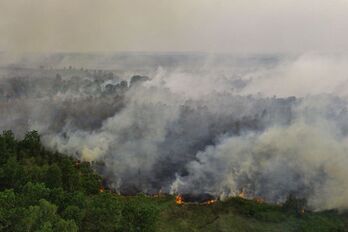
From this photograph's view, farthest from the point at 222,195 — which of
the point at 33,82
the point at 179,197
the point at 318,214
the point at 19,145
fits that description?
the point at 33,82

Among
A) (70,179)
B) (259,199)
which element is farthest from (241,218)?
(70,179)

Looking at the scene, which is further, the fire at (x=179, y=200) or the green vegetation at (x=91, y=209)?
the fire at (x=179, y=200)

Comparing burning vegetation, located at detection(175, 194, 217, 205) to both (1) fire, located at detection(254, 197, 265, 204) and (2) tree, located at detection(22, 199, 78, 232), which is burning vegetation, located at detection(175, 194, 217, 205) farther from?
(2) tree, located at detection(22, 199, 78, 232)

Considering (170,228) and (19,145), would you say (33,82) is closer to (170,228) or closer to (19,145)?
(19,145)

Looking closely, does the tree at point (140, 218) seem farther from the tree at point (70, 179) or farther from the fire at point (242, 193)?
the fire at point (242, 193)

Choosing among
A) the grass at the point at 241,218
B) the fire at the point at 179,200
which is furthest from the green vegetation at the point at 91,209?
the fire at the point at 179,200

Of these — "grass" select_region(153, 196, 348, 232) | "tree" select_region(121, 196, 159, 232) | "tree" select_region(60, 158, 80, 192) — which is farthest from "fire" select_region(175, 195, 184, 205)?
"tree" select_region(121, 196, 159, 232)

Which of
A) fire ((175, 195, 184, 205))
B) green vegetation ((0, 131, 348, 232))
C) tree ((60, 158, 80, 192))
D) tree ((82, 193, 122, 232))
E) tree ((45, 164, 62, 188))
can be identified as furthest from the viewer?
fire ((175, 195, 184, 205))

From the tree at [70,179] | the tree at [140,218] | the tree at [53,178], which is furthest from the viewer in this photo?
the tree at [70,179]

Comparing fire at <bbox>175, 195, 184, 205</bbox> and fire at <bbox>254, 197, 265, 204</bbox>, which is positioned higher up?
fire at <bbox>254, 197, 265, 204</bbox>
